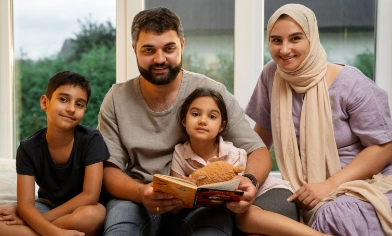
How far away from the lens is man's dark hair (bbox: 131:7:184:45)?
2.14m

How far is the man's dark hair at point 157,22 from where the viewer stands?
214 cm

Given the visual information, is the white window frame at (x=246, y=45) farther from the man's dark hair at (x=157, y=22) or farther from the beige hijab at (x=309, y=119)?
the man's dark hair at (x=157, y=22)

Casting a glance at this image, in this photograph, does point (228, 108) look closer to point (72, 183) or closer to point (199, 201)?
point (199, 201)

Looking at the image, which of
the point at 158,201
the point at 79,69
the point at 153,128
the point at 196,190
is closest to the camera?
the point at 196,190

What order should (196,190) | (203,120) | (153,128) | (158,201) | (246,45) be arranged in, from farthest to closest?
(246,45) → (153,128) → (203,120) → (158,201) → (196,190)

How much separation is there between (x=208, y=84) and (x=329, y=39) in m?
0.96

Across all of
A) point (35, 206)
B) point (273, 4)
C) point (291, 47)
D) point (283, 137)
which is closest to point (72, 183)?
point (35, 206)

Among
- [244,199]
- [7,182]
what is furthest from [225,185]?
[7,182]

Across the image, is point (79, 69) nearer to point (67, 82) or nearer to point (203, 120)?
point (67, 82)

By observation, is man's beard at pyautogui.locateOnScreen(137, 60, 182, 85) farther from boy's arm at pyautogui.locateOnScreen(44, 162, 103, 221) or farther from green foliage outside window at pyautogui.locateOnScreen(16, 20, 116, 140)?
green foliage outside window at pyautogui.locateOnScreen(16, 20, 116, 140)

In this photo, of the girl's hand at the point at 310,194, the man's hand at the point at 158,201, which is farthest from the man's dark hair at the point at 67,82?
the girl's hand at the point at 310,194

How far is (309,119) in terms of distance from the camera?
226 centimetres

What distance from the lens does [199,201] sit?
72.6 inches

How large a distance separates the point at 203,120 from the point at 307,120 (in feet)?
1.50
